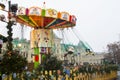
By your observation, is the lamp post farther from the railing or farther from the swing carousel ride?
the swing carousel ride

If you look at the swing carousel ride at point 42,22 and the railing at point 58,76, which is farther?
the swing carousel ride at point 42,22

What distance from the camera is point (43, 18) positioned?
102 ft

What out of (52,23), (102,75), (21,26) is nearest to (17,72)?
(102,75)

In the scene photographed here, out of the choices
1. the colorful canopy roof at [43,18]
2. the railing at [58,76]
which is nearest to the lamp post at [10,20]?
the railing at [58,76]

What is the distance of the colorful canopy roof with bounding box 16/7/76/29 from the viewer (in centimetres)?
3054

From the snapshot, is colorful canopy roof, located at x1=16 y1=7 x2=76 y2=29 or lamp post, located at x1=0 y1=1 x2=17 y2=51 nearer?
lamp post, located at x1=0 y1=1 x2=17 y2=51

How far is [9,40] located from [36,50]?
842 inches

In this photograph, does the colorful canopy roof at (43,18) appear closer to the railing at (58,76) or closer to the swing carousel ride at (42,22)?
the swing carousel ride at (42,22)

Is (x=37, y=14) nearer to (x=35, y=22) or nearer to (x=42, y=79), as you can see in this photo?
(x=35, y=22)

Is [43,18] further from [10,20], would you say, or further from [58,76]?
[10,20]

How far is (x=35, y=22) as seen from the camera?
Answer: 32.2m

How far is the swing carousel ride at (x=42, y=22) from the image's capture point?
3064 centimetres

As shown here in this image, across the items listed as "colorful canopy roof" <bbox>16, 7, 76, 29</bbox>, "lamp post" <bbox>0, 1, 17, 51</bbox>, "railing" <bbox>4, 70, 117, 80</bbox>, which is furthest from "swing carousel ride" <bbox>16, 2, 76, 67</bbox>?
"lamp post" <bbox>0, 1, 17, 51</bbox>

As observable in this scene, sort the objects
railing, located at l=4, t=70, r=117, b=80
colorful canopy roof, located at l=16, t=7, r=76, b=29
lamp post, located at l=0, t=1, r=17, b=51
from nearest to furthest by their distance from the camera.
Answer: lamp post, located at l=0, t=1, r=17, b=51 → railing, located at l=4, t=70, r=117, b=80 → colorful canopy roof, located at l=16, t=7, r=76, b=29
